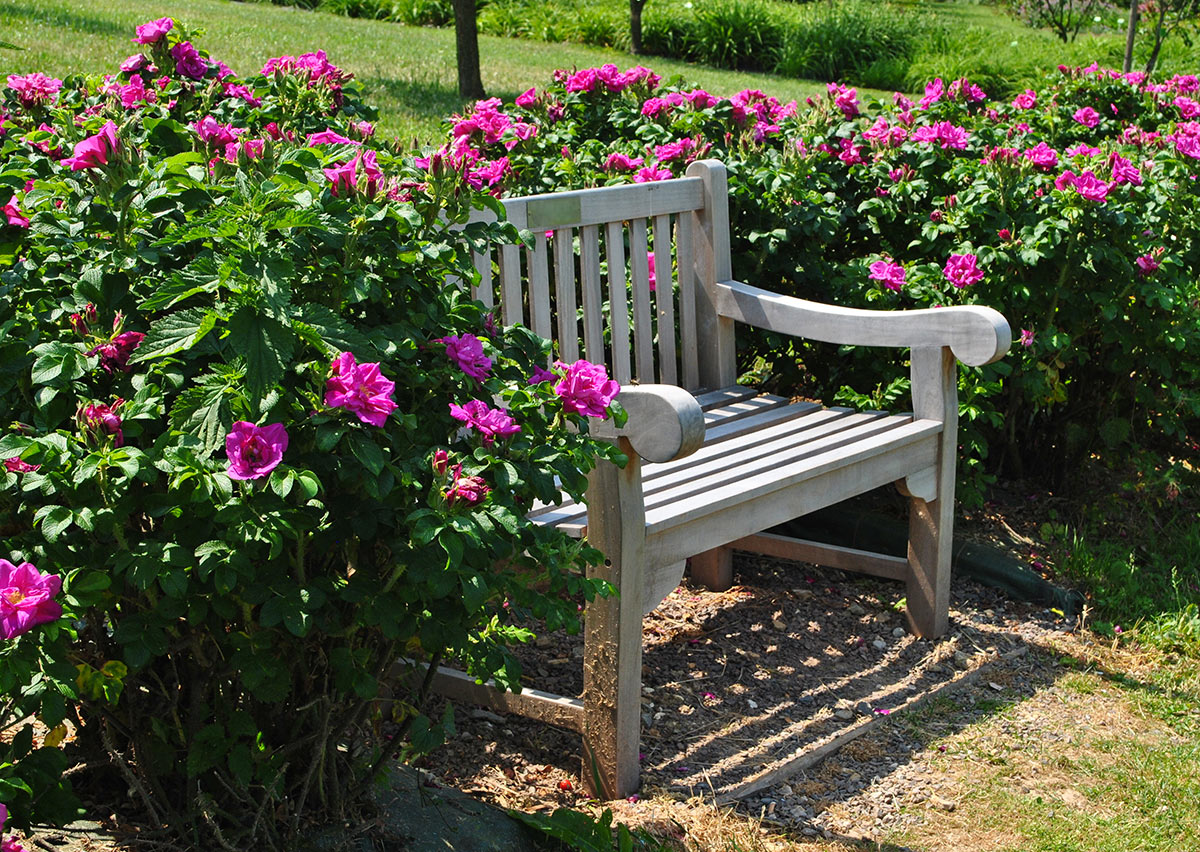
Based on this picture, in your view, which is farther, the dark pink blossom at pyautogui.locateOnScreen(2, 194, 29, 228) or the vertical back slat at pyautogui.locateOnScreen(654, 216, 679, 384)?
the vertical back slat at pyautogui.locateOnScreen(654, 216, 679, 384)

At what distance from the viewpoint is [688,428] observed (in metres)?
2.26

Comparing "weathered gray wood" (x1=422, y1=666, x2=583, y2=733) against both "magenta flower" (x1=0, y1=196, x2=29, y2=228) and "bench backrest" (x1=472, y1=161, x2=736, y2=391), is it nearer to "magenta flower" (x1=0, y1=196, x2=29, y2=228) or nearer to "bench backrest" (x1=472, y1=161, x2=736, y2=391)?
"bench backrest" (x1=472, y1=161, x2=736, y2=391)

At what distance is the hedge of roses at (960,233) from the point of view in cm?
366

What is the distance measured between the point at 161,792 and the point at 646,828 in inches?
37.8

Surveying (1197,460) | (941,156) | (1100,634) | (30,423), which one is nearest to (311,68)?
(941,156)

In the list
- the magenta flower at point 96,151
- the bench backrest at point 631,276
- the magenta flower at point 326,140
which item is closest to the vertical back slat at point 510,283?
the bench backrest at point 631,276

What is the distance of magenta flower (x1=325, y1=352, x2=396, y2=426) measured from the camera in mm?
1584

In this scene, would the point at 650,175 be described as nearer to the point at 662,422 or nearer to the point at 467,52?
the point at 662,422

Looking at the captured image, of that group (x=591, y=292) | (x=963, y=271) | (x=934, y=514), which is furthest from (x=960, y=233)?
(x=591, y=292)

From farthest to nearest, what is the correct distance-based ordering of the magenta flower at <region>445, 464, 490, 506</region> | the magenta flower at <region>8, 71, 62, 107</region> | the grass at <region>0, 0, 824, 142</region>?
the grass at <region>0, 0, 824, 142</region>, the magenta flower at <region>8, 71, 62, 107</region>, the magenta flower at <region>445, 464, 490, 506</region>

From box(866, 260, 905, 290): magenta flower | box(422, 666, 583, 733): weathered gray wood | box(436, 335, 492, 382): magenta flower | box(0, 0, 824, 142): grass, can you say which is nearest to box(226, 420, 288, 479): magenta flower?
box(436, 335, 492, 382): magenta flower

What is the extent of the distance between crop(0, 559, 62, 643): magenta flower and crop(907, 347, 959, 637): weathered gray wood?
2343 millimetres

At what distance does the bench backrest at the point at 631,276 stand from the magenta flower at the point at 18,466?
4.61ft

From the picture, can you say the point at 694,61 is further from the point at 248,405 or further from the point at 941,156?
the point at 248,405
